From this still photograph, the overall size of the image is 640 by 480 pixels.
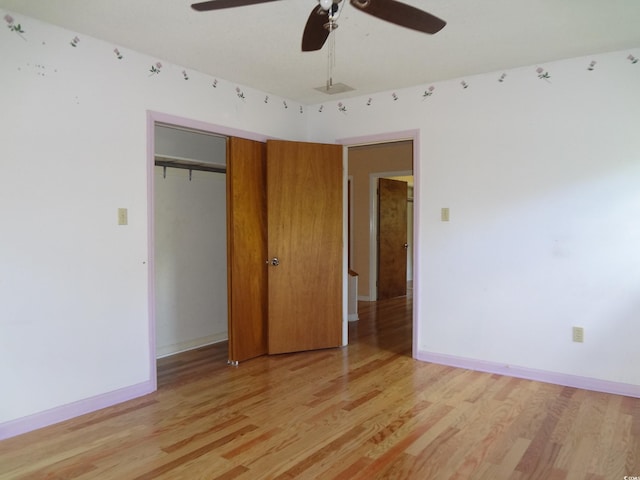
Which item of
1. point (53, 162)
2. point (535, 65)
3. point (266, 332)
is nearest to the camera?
point (53, 162)

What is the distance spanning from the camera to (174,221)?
439 cm

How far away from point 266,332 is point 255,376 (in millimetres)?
649

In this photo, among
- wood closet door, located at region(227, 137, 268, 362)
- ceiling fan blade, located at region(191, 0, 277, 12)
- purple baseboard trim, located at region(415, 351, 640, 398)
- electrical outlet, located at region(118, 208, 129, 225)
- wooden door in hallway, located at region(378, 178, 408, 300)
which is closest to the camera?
ceiling fan blade, located at region(191, 0, 277, 12)

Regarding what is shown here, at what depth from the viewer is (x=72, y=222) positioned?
2918 mm

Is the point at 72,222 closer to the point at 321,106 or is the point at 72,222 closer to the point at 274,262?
the point at 274,262

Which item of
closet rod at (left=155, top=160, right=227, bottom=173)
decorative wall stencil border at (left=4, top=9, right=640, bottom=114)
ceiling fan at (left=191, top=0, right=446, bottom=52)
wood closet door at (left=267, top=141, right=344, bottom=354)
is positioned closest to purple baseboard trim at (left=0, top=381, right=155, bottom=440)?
wood closet door at (left=267, top=141, right=344, bottom=354)

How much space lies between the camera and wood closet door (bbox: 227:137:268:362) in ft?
13.1

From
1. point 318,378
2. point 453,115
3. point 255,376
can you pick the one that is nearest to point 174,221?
point 255,376

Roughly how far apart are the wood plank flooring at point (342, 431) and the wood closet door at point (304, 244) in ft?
1.94

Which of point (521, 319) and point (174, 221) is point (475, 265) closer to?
point (521, 319)

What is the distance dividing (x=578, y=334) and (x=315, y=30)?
2891 millimetres

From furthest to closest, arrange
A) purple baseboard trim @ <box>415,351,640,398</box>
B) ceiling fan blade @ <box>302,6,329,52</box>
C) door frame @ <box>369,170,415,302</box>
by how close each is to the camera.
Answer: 1. door frame @ <box>369,170,415,302</box>
2. purple baseboard trim @ <box>415,351,640,398</box>
3. ceiling fan blade @ <box>302,6,329,52</box>

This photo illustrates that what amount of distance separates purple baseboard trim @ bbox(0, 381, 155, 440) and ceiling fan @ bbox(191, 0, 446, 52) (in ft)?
8.16

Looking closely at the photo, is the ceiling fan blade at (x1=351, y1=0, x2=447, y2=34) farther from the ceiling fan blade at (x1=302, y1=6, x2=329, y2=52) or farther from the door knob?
the door knob
